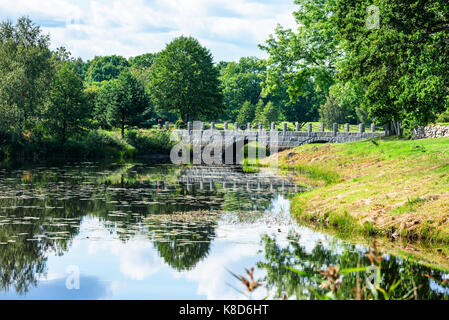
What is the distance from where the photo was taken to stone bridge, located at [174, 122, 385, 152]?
55.8 metres

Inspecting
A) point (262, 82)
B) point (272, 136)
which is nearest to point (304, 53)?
point (262, 82)

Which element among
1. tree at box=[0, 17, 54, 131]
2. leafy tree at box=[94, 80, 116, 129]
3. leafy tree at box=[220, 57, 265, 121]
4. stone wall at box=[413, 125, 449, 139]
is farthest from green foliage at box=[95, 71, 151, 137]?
leafy tree at box=[220, 57, 265, 121]

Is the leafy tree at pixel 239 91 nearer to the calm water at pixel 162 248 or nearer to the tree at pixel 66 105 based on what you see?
the tree at pixel 66 105

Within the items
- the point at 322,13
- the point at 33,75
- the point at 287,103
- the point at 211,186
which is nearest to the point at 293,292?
the point at 211,186

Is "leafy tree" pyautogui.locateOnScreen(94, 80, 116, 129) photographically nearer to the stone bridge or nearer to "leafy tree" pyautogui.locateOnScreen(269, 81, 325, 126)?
the stone bridge

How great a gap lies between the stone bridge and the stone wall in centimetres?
919

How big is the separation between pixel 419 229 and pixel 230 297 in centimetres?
704

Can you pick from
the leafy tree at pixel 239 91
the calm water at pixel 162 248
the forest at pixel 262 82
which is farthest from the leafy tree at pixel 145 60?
the calm water at pixel 162 248

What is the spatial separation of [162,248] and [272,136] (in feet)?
144

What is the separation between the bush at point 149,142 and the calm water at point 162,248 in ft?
121

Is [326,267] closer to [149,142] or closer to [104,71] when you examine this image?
[149,142]

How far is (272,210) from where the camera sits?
65.9 ft

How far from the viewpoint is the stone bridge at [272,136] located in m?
55.8
